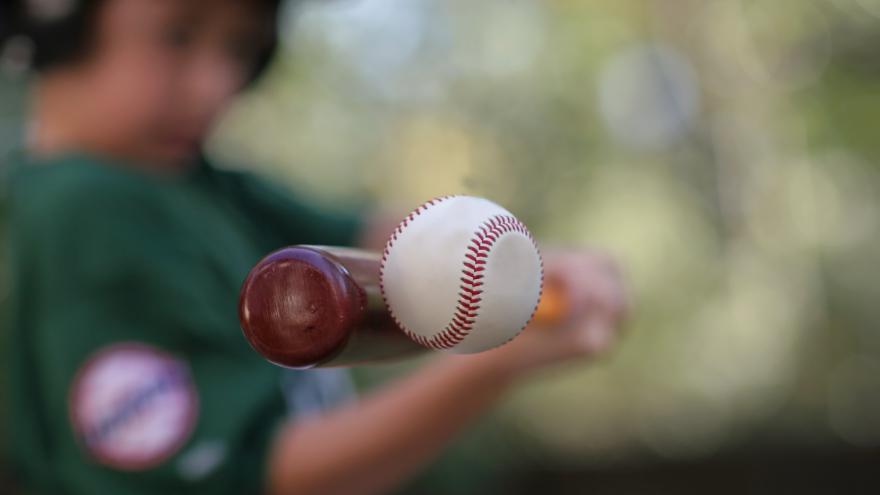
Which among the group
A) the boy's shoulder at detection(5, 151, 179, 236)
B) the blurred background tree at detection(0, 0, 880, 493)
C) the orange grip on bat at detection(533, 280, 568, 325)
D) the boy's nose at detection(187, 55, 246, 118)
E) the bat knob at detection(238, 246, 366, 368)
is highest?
the bat knob at detection(238, 246, 366, 368)

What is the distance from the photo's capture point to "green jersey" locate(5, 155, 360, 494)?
94 centimetres

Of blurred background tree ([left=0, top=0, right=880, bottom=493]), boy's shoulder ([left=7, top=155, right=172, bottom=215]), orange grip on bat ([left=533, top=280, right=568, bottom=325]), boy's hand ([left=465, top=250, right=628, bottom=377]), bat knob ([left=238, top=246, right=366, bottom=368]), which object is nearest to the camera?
bat knob ([left=238, top=246, right=366, bottom=368])

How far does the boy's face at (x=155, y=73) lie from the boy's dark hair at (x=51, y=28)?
0.05 feet

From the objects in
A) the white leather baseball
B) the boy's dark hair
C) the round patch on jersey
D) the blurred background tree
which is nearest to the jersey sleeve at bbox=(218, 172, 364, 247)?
the boy's dark hair

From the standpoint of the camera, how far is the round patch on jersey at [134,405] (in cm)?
94

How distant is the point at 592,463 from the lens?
13.1ft

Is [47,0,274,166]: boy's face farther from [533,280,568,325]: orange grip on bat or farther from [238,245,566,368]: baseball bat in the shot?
[238,245,566,368]: baseball bat

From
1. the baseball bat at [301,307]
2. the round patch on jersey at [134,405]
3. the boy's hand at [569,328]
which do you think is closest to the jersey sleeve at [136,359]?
the round patch on jersey at [134,405]

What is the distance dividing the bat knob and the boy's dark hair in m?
0.67

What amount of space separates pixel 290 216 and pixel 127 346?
17.8 inches

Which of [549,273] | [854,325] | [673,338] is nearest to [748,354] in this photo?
[673,338]

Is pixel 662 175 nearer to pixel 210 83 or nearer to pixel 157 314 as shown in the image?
pixel 210 83

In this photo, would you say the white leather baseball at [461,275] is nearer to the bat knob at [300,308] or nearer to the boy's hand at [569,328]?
the bat knob at [300,308]

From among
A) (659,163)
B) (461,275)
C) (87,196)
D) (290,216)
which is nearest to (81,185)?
(87,196)
